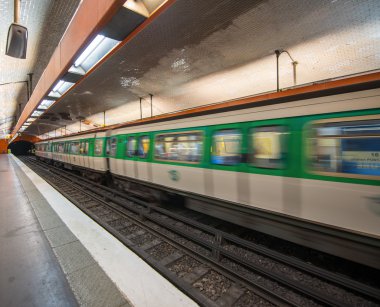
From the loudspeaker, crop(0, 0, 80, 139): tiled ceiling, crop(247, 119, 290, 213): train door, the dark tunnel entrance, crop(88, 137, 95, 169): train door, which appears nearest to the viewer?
the loudspeaker

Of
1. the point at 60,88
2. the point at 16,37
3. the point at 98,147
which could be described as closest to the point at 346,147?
the point at 16,37

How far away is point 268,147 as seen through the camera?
12.0ft

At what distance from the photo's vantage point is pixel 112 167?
8.80m

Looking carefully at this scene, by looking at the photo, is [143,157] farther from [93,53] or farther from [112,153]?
[93,53]

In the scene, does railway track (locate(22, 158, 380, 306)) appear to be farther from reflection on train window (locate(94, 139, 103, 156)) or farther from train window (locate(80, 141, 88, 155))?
train window (locate(80, 141, 88, 155))

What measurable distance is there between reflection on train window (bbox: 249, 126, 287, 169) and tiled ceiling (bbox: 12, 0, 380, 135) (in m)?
1.79

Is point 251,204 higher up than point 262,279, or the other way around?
point 251,204

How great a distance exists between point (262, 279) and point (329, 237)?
3.76ft

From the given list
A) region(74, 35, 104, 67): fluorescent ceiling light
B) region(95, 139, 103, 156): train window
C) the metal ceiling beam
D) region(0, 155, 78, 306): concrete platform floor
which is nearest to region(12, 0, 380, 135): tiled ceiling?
region(74, 35, 104, 67): fluorescent ceiling light

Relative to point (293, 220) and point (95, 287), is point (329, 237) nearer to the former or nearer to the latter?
point (293, 220)

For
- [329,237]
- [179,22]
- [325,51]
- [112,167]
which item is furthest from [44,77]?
[329,237]

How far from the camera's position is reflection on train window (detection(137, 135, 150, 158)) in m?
6.61

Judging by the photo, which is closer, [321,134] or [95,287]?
[95,287]

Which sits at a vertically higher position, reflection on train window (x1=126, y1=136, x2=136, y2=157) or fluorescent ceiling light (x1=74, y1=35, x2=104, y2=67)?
fluorescent ceiling light (x1=74, y1=35, x2=104, y2=67)
